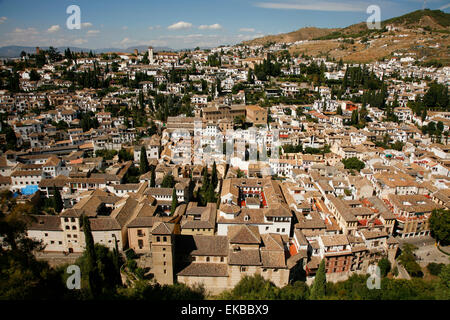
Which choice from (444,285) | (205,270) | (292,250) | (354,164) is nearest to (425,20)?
(354,164)

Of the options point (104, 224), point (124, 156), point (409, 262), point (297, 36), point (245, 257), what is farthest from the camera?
point (297, 36)

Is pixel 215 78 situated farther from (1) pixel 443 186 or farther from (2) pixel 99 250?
(2) pixel 99 250

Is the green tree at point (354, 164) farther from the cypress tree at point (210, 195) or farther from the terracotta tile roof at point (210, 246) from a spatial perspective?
the terracotta tile roof at point (210, 246)

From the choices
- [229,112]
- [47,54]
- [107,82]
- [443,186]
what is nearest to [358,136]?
[443,186]

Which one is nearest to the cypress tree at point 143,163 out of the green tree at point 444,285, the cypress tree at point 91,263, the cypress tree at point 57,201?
the cypress tree at point 57,201

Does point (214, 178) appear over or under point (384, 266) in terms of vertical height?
over

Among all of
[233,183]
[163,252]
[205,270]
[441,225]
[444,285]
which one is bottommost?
[444,285]

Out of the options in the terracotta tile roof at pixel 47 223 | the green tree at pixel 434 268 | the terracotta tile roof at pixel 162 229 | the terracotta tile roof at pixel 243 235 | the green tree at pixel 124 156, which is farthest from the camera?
the green tree at pixel 124 156

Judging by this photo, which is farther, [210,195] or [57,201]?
[210,195]

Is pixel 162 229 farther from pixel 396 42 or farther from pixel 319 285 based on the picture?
pixel 396 42

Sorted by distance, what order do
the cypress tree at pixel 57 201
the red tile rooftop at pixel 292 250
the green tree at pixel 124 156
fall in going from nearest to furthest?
the red tile rooftop at pixel 292 250
the cypress tree at pixel 57 201
the green tree at pixel 124 156
